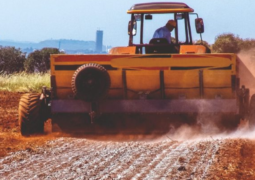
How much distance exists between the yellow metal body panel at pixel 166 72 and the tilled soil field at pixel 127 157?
2.51ft

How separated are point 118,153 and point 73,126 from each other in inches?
95.2

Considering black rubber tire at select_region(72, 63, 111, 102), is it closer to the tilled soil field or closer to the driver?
the tilled soil field

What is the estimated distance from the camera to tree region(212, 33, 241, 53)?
40.9m

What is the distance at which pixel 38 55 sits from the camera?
39594mm

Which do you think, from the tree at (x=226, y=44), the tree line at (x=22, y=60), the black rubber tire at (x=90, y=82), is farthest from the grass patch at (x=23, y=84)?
the tree at (x=226, y=44)

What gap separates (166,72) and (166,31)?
1.80 meters

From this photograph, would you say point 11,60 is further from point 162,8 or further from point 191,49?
point 191,49

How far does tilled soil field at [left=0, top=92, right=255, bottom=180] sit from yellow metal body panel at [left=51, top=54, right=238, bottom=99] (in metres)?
0.76

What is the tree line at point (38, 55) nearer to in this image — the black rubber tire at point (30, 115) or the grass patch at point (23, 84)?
the grass patch at point (23, 84)

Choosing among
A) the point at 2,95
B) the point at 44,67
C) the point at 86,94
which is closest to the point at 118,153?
the point at 86,94

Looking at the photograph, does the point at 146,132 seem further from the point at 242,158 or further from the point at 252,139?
the point at 242,158

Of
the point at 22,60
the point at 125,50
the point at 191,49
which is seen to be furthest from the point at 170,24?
the point at 22,60

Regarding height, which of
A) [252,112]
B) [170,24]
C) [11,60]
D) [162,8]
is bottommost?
[252,112]

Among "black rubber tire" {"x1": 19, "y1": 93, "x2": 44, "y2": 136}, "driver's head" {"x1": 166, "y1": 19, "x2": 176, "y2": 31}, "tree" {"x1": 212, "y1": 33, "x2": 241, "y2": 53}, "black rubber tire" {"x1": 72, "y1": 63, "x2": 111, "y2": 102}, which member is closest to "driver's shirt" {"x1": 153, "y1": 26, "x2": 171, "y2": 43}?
"driver's head" {"x1": 166, "y1": 19, "x2": 176, "y2": 31}
